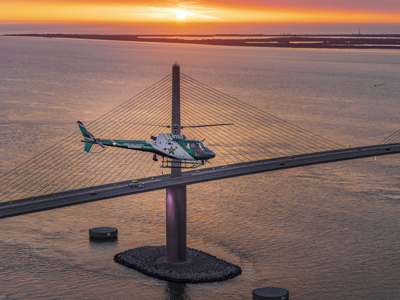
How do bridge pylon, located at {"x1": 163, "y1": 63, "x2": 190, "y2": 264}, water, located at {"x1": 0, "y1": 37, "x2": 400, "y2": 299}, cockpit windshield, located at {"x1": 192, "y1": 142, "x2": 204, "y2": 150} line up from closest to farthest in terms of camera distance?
water, located at {"x1": 0, "y1": 37, "x2": 400, "y2": 299}, cockpit windshield, located at {"x1": 192, "y1": 142, "x2": 204, "y2": 150}, bridge pylon, located at {"x1": 163, "y1": 63, "x2": 190, "y2": 264}

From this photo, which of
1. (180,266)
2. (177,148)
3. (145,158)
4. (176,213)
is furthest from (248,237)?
(145,158)

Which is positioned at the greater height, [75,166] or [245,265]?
[75,166]

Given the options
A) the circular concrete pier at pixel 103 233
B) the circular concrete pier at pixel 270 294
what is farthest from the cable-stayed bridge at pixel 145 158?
the circular concrete pier at pixel 270 294

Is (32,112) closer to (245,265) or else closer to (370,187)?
(370,187)

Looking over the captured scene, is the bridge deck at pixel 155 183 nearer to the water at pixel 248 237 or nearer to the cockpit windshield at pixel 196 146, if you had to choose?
the cockpit windshield at pixel 196 146

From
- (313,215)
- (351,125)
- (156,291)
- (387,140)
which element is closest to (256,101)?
(351,125)

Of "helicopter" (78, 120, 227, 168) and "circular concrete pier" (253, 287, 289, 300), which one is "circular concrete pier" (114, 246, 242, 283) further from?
"helicopter" (78, 120, 227, 168)

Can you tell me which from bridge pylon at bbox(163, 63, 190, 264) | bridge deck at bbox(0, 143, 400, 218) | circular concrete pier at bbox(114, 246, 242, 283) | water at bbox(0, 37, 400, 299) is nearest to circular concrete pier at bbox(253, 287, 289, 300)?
water at bbox(0, 37, 400, 299)
